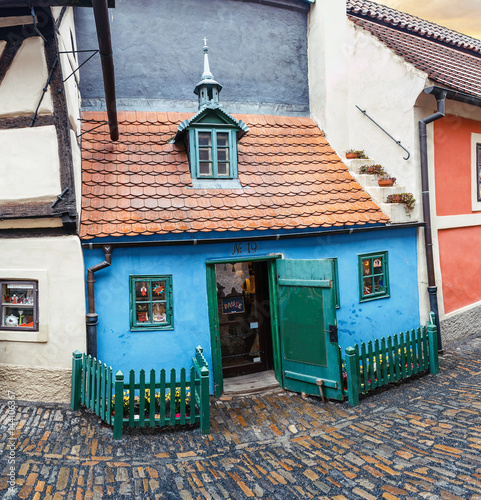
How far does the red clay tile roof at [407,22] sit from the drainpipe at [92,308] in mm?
9081

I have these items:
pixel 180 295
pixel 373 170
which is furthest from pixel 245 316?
pixel 373 170

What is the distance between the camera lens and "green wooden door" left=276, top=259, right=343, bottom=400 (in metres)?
6.70

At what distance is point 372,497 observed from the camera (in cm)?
434

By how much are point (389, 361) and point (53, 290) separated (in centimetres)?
577

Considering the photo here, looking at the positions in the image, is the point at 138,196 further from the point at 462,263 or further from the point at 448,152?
the point at 462,263

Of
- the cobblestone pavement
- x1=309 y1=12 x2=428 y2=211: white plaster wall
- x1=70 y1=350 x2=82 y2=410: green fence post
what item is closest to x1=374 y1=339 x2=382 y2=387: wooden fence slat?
the cobblestone pavement

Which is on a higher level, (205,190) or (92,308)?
(205,190)

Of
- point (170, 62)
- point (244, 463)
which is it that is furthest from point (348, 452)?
point (170, 62)

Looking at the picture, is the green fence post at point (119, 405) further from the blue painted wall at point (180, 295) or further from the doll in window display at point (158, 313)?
the doll in window display at point (158, 313)

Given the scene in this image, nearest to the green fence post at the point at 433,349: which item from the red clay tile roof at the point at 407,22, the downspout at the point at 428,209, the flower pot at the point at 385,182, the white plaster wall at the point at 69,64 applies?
the downspout at the point at 428,209

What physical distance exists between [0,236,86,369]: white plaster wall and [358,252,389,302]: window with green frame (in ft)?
17.3

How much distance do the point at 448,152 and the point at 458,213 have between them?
1.46 meters

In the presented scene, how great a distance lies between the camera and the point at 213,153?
7.91 meters

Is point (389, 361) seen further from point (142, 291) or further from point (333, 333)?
point (142, 291)
